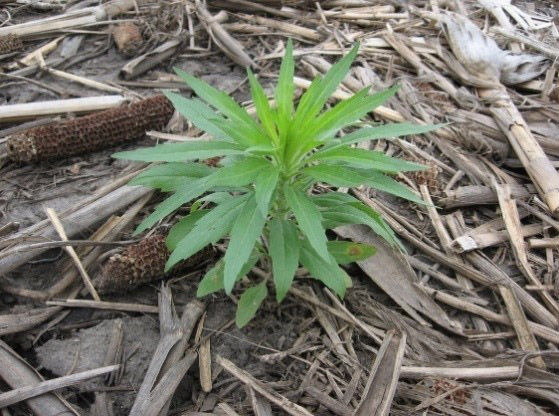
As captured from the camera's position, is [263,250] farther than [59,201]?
No

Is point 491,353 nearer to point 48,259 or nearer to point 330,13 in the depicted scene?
point 48,259

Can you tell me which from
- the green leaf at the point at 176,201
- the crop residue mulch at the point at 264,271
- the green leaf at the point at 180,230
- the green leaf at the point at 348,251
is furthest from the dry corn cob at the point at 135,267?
the green leaf at the point at 348,251

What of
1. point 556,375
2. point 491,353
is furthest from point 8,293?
point 556,375

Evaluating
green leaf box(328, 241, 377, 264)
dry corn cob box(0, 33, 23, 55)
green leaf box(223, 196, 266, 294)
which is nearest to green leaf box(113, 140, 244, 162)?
green leaf box(223, 196, 266, 294)

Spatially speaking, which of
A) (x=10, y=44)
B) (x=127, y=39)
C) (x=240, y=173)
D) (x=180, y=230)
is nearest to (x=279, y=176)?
(x=240, y=173)

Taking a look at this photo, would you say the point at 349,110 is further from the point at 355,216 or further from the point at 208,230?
the point at 208,230

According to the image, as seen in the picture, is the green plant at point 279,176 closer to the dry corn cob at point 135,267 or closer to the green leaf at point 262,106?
the green leaf at point 262,106
